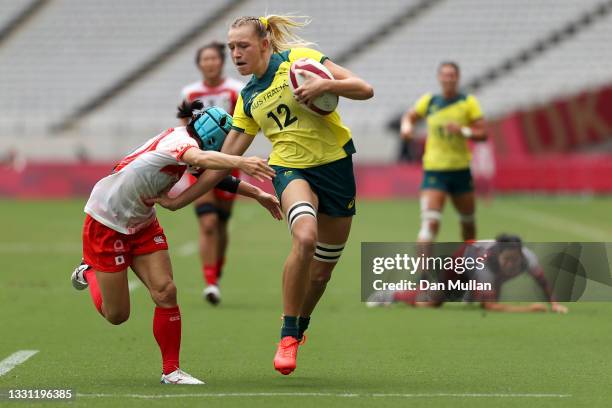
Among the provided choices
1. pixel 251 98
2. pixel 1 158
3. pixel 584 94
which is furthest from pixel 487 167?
pixel 251 98

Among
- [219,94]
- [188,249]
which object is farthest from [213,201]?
[188,249]

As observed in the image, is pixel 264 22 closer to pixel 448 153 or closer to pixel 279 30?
pixel 279 30

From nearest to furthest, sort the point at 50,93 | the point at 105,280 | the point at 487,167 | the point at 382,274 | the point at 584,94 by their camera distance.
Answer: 1. the point at 105,280
2. the point at 382,274
3. the point at 487,167
4. the point at 584,94
5. the point at 50,93

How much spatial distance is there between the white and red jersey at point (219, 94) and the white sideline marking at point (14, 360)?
4425mm

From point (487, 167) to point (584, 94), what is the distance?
5004 mm

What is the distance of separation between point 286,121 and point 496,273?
4.31 m

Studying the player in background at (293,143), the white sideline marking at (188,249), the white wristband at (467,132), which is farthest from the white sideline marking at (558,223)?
the player in background at (293,143)

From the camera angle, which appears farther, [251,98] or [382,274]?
[382,274]

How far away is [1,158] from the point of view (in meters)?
38.3

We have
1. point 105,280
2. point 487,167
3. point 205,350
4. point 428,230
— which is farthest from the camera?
point 487,167

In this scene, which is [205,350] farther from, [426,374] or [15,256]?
[15,256]

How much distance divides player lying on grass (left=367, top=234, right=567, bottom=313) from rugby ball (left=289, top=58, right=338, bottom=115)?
12.1 feet

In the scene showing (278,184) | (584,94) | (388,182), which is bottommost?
(278,184)

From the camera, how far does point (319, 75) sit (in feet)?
26.6
